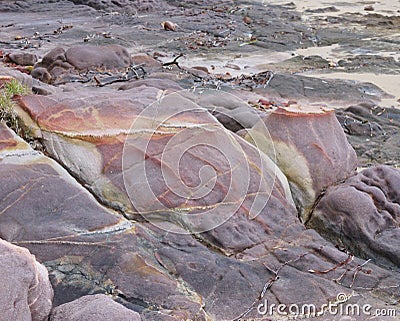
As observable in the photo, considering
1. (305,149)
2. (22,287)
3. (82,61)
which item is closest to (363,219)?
(305,149)

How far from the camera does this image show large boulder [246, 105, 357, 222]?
198 inches

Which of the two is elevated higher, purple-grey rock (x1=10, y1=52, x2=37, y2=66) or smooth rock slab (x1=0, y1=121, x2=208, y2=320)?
smooth rock slab (x1=0, y1=121, x2=208, y2=320)

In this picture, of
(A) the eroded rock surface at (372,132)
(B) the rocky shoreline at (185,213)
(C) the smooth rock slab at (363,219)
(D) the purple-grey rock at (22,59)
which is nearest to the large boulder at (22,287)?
(B) the rocky shoreline at (185,213)

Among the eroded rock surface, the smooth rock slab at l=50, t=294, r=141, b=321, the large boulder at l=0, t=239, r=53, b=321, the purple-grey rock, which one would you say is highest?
the large boulder at l=0, t=239, r=53, b=321

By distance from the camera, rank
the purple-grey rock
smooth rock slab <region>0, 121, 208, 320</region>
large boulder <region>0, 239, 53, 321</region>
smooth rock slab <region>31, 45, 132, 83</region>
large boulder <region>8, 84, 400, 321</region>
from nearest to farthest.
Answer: large boulder <region>0, 239, 53, 321</region>
smooth rock slab <region>0, 121, 208, 320</region>
large boulder <region>8, 84, 400, 321</region>
smooth rock slab <region>31, 45, 132, 83</region>
the purple-grey rock

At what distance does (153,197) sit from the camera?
418 centimetres

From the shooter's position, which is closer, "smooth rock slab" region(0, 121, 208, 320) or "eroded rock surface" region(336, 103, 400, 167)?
"smooth rock slab" region(0, 121, 208, 320)

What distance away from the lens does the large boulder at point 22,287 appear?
8.91 ft

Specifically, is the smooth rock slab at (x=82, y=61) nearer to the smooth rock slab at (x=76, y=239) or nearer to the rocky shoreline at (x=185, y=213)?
the rocky shoreline at (x=185, y=213)

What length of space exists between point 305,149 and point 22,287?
10.0 feet

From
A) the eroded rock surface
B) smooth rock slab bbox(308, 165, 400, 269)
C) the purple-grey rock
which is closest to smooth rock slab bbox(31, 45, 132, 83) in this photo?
the purple-grey rock

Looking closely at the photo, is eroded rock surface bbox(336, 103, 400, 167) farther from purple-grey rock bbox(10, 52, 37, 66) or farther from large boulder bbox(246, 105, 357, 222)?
purple-grey rock bbox(10, 52, 37, 66)

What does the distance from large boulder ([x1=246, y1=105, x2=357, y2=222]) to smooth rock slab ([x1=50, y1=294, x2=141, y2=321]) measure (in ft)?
7.56

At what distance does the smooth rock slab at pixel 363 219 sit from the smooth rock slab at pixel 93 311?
217 centimetres
